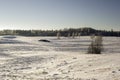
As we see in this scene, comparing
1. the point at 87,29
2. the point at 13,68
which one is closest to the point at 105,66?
the point at 13,68

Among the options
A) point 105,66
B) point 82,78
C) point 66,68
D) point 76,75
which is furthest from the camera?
point 66,68

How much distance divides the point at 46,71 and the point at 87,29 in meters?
109

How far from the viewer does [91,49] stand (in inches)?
846

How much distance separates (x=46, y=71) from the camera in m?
12.3

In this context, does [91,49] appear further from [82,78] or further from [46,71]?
[82,78]

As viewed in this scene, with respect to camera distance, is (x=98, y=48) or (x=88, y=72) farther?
(x=98, y=48)

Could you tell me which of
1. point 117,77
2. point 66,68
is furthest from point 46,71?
point 117,77

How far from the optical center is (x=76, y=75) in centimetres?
1070

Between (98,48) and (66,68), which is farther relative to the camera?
(98,48)

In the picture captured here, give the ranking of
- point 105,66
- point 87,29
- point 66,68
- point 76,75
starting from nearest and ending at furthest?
point 76,75
point 105,66
point 66,68
point 87,29

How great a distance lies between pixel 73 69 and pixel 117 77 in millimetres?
3059

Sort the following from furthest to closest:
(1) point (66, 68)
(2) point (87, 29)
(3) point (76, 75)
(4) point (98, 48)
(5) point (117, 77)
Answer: (2) point (87, 29), (4) point (98, 48), (1) point (66, 68), (3) point (76, 75), (5) point (117, 77)

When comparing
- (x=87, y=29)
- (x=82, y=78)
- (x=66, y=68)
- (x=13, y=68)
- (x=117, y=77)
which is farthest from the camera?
(x=87, y=29)

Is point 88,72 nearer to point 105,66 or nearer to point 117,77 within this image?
point 105,66
